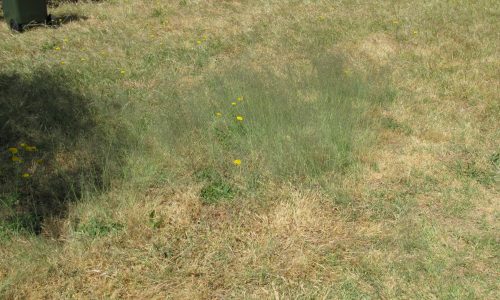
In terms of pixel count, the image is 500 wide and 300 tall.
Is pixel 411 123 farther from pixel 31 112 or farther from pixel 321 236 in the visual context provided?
pixel 31 112

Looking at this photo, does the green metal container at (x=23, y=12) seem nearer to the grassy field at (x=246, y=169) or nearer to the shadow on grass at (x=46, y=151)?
the grassy field at (x=246, y=169)

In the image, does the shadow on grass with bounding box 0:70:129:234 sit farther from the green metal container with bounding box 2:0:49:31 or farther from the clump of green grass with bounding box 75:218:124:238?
the green metal container with bounding box 2:0:49:31

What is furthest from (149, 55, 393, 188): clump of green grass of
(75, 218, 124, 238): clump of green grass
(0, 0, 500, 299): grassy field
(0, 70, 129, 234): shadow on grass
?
(75, 218, 124, 238): clump of green grass

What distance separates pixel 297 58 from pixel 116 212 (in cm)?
412

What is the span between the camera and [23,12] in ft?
24.6

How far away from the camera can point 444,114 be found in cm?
526

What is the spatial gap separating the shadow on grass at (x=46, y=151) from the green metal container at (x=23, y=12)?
2.63m

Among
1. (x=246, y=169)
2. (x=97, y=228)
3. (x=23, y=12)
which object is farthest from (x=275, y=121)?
(x=23, y=12)

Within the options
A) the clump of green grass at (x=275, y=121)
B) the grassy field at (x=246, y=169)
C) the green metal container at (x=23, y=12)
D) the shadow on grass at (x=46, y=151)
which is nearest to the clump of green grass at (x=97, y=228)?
the grassy field at (x=246, y=169)

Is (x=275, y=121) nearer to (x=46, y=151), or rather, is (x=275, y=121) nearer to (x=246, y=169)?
(x=246, y=169)

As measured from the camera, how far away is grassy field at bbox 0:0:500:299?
294 cm

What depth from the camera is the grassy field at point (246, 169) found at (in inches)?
116

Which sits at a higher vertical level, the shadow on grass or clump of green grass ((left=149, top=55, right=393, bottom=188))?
clump of green grass ((left=149, top=55, right=393, bottom=188))

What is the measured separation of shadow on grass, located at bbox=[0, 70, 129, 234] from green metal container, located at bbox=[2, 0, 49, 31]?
8.62ft
